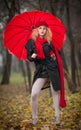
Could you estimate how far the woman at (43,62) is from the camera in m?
6.97

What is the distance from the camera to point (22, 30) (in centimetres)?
778

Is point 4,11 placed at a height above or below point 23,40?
above

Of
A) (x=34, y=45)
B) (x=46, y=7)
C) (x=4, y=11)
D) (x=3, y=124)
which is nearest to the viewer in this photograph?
(x=34, y=45)

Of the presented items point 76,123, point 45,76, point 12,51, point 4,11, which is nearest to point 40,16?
point 12,51

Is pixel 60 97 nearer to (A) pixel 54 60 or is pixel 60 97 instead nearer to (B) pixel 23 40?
(A) pixel 54 60

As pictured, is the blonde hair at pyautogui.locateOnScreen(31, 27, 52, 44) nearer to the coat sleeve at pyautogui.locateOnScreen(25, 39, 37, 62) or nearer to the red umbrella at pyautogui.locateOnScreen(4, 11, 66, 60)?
the coat sleeve at pyautogui.locateOnScreen(25, 39, 37, 62)

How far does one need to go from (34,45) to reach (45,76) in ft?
2.23

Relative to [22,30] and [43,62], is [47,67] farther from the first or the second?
[22,30]

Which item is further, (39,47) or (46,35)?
(46,35)

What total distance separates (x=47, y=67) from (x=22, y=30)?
1.25 metres

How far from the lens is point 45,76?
7.05 metres

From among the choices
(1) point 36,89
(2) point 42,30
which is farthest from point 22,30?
(1) point 36,89

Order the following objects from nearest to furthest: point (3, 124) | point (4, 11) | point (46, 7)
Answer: point (3, 124) < point (46, 7) < point (4, 11)

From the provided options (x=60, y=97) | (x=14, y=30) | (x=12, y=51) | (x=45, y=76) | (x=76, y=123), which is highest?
(x=14, y=30)
